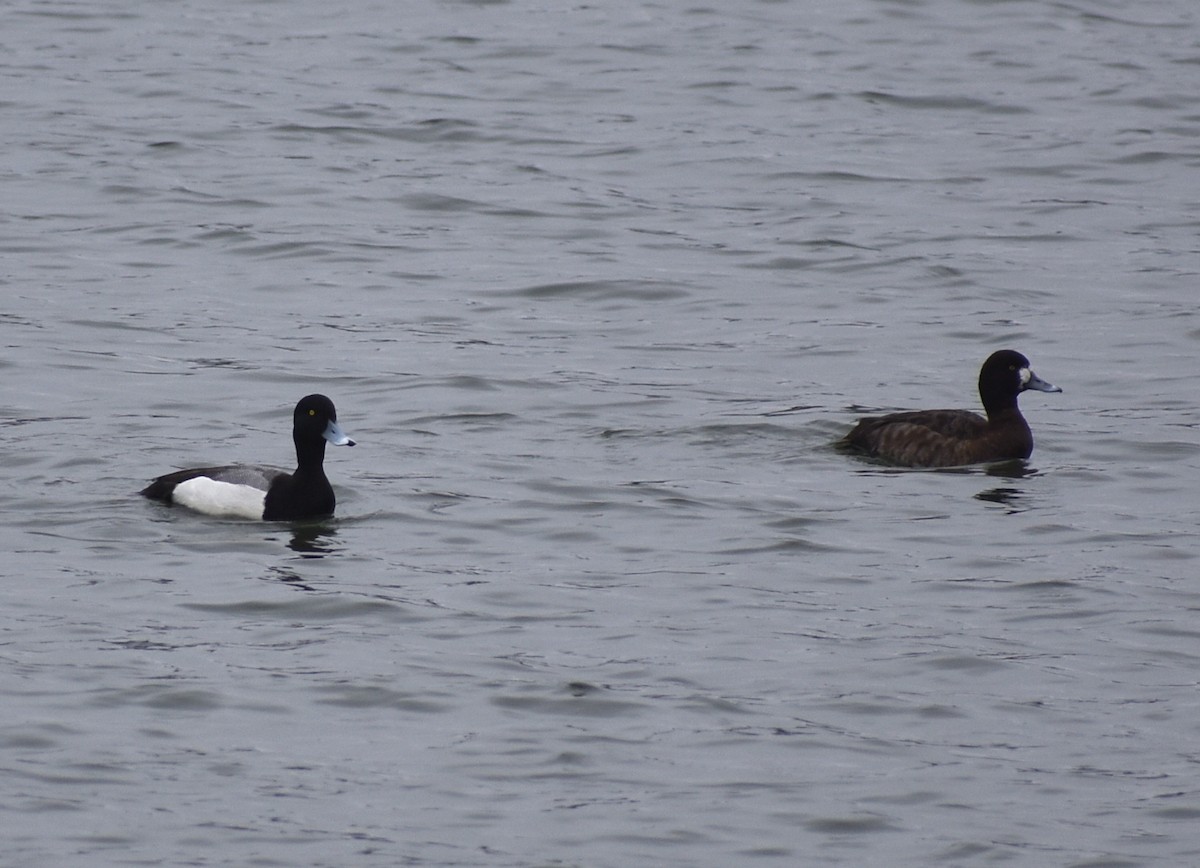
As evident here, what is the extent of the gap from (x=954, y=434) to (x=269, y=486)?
4.14 metres

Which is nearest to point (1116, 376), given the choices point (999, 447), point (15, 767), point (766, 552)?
point (999, 447)

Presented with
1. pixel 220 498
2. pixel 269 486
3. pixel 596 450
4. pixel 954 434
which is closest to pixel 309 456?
pixel 269 486

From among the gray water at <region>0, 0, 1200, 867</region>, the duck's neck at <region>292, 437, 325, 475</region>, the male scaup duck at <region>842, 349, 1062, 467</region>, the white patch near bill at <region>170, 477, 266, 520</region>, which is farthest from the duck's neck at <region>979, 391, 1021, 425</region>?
the white patch near bill at <region>170, 477, 266, 520</region>

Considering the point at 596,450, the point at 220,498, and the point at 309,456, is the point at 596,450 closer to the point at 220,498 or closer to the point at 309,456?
the point at 309,456

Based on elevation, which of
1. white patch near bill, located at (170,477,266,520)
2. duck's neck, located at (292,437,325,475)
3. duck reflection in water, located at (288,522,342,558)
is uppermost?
duck's neck, located at (292,437,325,475)

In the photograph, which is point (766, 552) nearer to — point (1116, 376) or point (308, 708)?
point (308, 708)

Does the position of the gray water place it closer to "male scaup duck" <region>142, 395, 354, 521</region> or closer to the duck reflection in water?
the duck reflection in water

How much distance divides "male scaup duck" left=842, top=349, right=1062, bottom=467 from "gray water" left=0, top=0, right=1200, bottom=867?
168 millimetres

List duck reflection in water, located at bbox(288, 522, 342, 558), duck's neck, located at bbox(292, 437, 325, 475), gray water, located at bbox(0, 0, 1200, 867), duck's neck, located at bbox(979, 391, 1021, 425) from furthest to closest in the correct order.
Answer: duck's neck, located at bbox(979, 391, 1021, 425), duck's neck, located at bbox(292, 437, 325, 475), duck reflection in water, located at bbox(288, 522, 342, 558), gray water, located at bbox(0, 0, 1200, 867)

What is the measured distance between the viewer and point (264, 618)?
979cm

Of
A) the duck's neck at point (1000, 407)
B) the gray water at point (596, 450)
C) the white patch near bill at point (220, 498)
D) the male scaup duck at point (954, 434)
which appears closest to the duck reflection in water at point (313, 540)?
the gray water at point (596, 450)

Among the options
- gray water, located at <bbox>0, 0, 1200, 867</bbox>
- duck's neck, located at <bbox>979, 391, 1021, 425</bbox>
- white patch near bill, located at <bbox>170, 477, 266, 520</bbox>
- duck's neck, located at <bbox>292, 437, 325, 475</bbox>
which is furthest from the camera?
duck's neck, located at <bbox>979, 391, 1021, 425</bbox>

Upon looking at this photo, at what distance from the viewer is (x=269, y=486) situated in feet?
38.7

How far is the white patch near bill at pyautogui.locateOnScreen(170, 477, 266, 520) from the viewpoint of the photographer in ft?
37.8
